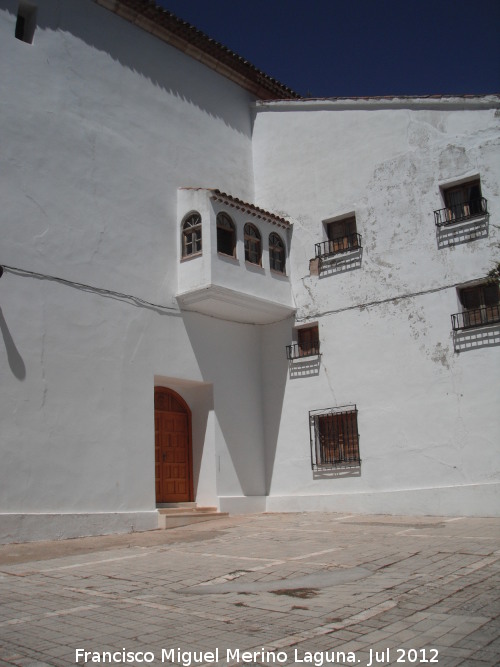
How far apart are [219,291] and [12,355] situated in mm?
4044

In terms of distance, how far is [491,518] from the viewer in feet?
34.0

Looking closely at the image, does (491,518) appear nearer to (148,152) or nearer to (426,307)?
(426,307)

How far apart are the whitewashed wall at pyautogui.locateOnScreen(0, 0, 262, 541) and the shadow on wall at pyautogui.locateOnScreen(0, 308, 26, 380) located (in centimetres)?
2

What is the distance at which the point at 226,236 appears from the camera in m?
13.1

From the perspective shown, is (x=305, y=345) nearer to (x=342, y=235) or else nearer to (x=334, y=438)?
(x=334, y=438)

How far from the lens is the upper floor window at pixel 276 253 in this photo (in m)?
14.0

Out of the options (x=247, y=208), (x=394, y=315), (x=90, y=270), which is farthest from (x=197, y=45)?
(x=394, y=315)

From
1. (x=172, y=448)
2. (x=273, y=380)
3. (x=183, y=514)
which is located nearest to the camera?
(x=183, y=514)

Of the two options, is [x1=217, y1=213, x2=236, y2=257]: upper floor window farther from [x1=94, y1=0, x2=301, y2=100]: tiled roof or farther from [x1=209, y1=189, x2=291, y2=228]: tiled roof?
[x1=94, y1=0, x2=301, y2=100]: tiled roof

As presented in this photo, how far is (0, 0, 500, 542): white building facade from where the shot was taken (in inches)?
412

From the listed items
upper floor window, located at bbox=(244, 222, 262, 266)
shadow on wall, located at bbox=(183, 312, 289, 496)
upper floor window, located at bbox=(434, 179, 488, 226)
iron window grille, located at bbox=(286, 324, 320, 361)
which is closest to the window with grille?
upper floor window, located at bbox=(244, 222, 262, 266)

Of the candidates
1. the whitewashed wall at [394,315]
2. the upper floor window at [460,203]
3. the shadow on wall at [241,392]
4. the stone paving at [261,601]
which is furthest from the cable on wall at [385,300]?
the stone paving at [261,601]

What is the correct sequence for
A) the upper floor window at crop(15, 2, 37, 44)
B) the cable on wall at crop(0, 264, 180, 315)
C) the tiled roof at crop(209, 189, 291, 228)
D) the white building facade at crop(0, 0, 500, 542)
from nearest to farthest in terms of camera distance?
the cable on wall at crop(0, 264, 180, 315) → the white building facade at crop(0, 0, 500, 542) → the upper floor window at crop(15, 2, 37, 44) → the tiled roof at crop(209, 189, 291, 228)

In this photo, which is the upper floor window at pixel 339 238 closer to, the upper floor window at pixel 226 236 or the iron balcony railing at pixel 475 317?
the upper floor window at pixel 226 236
